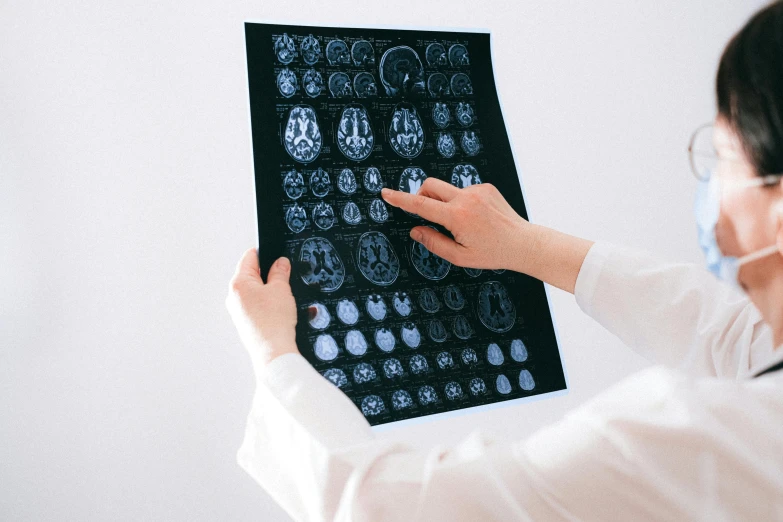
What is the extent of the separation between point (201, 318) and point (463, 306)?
0.44 m

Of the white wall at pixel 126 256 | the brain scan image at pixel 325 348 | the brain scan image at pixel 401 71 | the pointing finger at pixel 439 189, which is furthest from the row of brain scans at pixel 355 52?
the brain scan image at pixel 325 348

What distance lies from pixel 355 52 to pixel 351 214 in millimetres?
270

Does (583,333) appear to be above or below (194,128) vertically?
below

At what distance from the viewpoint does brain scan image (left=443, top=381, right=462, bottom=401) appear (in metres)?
0.96

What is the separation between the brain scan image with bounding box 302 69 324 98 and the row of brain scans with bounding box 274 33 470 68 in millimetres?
18

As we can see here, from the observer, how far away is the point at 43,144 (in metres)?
0.92

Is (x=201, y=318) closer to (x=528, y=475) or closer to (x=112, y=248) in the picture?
(x=112, y=248)

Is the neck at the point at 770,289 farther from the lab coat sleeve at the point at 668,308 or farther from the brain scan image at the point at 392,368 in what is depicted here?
the brain scan image at the point at 392,368

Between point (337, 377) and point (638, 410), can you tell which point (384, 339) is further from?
point (638, 410)

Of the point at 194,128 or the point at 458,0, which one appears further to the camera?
the point at 458,0

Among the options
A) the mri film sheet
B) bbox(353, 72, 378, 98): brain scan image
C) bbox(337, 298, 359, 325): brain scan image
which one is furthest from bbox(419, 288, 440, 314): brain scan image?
bbox(353, 72, 378, 98): brain scan image

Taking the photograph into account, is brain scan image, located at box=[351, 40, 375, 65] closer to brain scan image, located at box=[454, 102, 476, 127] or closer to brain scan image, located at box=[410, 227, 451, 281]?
brain scan image, located at box=[454, 102, 476, 127]

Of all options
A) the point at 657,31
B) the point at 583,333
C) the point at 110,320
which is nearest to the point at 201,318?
the point at 110,320

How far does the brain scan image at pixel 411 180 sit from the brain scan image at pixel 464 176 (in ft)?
0.19
